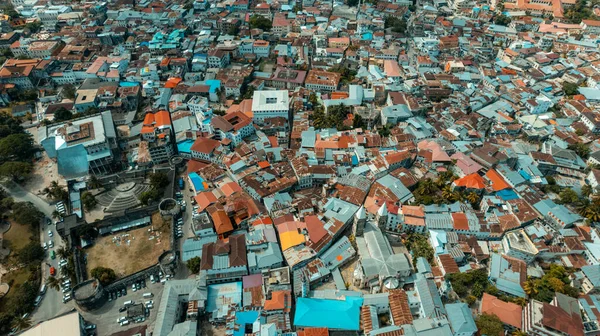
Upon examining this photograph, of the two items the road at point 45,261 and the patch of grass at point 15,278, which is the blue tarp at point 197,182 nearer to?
the road at point 45,261

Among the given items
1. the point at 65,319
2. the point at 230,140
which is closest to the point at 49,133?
the point at 230,140

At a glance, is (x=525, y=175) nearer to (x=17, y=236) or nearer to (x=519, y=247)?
(x=519, y=247)

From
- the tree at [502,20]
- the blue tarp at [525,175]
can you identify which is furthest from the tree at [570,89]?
the tree at [502,20]

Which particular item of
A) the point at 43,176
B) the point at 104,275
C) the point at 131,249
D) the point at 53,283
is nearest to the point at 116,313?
the point at 104,275

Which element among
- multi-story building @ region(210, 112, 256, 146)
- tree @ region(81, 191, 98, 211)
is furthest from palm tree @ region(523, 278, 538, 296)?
tree @ region(81, 191, 98, 211)

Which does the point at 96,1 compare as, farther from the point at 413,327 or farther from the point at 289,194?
the point at 413,327

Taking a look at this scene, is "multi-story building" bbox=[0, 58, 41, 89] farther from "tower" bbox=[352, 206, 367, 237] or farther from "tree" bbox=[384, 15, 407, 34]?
"tree" bbox=[384, 15, 407, 34]

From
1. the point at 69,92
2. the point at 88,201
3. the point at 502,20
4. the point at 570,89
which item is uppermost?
the point at 502,20
